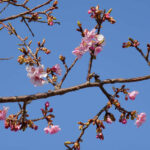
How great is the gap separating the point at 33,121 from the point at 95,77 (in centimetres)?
108

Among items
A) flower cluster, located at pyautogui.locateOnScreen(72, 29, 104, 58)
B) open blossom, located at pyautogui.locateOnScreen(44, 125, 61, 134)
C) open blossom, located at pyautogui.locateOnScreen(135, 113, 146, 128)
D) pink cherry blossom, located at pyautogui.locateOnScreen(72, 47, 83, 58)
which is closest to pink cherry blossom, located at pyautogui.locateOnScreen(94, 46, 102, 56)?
flower cluster, located at pyautogui.locateOnScreen(72, 29, 104, 58)

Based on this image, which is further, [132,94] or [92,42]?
[132,94]

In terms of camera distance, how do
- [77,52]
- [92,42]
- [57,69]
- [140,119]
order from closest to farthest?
1. [92,42]
2. [77,52]
3. [140,119]
4. [57,69]

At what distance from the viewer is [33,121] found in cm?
398

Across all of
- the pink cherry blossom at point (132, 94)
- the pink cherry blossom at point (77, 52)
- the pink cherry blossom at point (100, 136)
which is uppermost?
the pink cherry blossom at point (77, 52)

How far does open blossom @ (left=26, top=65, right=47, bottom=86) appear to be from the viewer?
423 cm

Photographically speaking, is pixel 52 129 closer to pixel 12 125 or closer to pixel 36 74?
pixel 12 125

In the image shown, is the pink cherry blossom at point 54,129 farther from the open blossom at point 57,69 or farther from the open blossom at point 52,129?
the open blossom at point 57,69

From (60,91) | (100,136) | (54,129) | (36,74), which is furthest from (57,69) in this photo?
(100,136)

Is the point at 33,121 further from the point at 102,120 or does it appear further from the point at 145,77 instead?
the point at 145,77

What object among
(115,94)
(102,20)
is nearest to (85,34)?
(102,20)

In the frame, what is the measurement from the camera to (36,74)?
4242 millimetres

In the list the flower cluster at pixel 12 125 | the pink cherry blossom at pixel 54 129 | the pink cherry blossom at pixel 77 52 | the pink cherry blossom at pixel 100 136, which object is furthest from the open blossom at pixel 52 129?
the pink cherry blossom at pixel 77 52

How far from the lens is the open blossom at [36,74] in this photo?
167 inches
